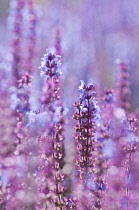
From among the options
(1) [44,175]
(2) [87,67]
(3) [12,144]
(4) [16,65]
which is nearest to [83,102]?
(1) [44,175]

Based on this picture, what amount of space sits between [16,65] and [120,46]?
3.71 metres

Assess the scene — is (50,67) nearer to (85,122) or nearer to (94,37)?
(85,122)

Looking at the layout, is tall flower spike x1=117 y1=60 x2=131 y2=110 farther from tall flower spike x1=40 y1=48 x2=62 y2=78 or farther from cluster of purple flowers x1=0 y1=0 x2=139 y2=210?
tall flower spike x1=40 y1=48 x2=62 y2=78

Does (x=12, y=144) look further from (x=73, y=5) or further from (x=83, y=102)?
(x=73, y=5)

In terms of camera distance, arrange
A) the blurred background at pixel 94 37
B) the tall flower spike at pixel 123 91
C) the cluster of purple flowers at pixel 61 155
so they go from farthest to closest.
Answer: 1. the blurred background at pixel 94 37
2. the tall flower spike at pixel 123 91
3. the cluster of purple flowers at pixel 61 155

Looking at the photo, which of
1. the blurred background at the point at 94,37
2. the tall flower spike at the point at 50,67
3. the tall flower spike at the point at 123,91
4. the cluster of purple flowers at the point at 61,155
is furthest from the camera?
the blurred background at the point at 94,37

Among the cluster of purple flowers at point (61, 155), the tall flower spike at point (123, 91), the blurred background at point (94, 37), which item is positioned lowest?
the cluster of purple flowers at point (61, 155)

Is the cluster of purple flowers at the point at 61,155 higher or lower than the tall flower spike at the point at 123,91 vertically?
lower

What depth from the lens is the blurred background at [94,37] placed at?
21.3ft

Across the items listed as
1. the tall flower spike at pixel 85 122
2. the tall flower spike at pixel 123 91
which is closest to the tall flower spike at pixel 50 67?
the tall flower spike at pixel 85 122

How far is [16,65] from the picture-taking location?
439 cm

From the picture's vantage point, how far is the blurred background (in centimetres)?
650

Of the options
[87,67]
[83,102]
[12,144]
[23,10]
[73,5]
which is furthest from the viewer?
[73,5]

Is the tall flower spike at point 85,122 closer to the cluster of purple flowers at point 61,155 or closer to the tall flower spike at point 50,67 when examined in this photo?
the cluster of purple flowers at point 61,155
